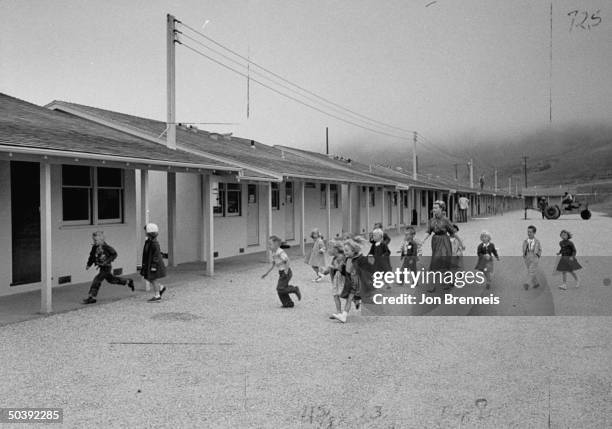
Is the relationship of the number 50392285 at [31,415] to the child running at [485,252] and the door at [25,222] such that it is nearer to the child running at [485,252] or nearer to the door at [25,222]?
the door at [25,222]

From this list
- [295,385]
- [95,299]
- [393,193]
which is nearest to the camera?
[295,385]

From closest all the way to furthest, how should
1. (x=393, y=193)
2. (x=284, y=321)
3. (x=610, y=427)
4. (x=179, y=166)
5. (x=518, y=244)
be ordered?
(x=610, y=427) → (x=284, y=321) → (x=179, y=166) → (x=518, y=244) → (x=393, y=193)

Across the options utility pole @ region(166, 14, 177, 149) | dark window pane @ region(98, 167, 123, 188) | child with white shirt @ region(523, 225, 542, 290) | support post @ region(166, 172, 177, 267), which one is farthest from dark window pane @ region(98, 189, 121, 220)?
child with white shirt @ region(523, 225, 542, 290)

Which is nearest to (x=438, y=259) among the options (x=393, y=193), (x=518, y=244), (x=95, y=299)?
(x=95, y=299)

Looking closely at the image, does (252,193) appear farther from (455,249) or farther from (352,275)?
(352,275)

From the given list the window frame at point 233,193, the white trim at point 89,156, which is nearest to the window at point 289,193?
the window frame at point 233,193

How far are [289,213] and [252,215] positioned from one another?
312 centimetres

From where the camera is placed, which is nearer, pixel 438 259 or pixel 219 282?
pixel 438 259

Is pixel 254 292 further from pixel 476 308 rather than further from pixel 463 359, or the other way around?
pixel 463 359

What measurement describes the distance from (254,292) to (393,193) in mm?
25380

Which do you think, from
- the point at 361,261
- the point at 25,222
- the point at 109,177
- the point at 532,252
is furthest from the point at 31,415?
the point at 109,177

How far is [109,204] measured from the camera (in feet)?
41.3

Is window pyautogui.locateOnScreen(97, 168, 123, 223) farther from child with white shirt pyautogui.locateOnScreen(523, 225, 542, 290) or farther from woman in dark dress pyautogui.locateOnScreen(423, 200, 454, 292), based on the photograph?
child with white shirt pyautogui.locateOnScreen(523, 225, 542, 290)

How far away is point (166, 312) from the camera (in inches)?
356
